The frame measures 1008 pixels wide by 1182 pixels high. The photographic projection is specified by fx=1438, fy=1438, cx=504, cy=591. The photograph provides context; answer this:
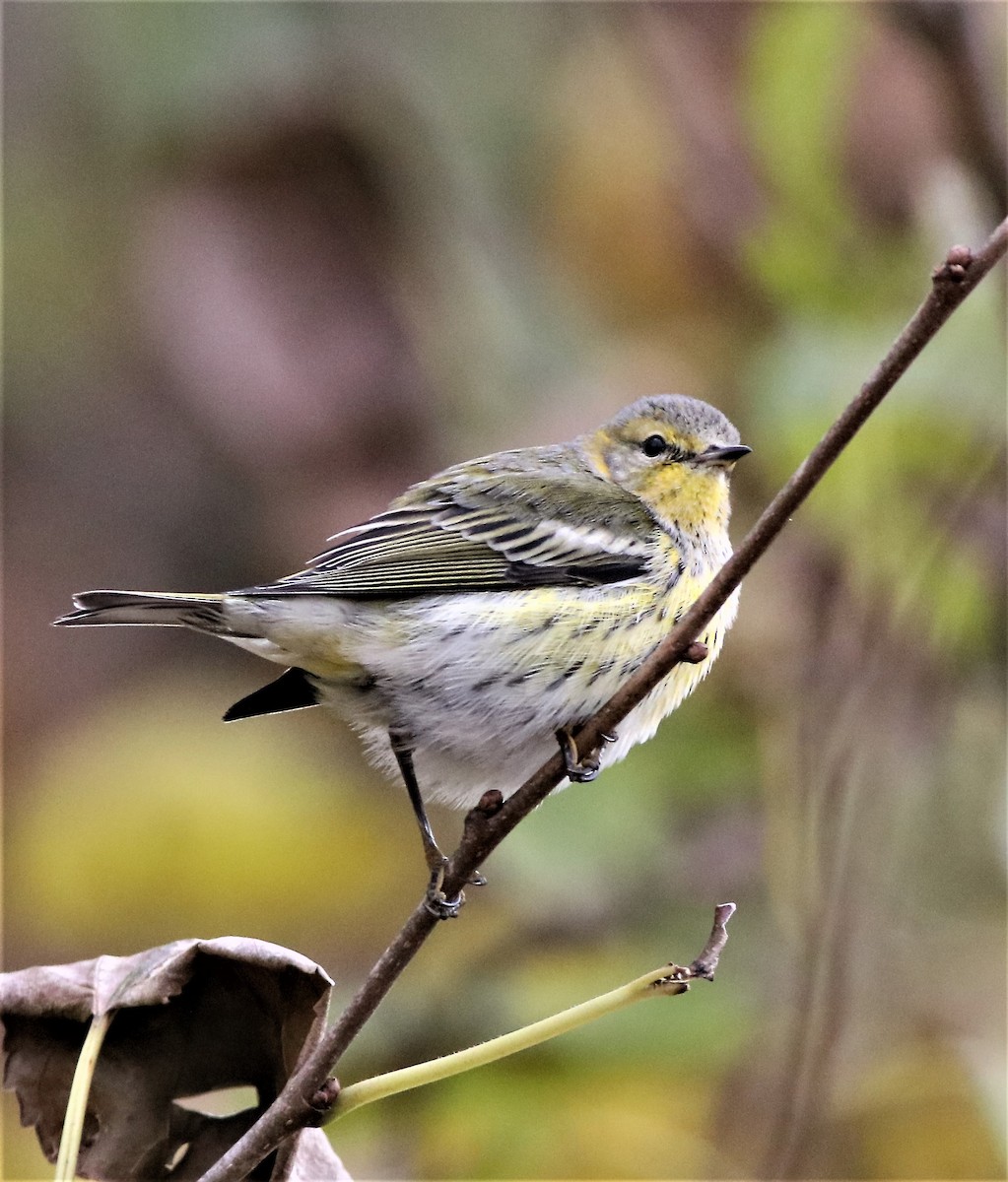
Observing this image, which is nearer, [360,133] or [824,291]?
[824,291]

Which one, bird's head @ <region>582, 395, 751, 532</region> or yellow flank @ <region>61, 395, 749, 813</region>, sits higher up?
bird's head @ <region>582, 395, 751, 532</region>

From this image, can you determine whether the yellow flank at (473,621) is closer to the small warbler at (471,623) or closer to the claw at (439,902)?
the small warbler at (471,623)

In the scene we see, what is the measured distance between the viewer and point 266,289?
4129 millimetres

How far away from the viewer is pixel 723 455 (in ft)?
10.5

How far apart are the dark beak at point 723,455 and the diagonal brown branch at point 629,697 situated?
4.41 ft

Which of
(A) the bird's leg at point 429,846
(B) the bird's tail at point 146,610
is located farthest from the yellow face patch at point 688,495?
(B) the bird's tail at point 146,610

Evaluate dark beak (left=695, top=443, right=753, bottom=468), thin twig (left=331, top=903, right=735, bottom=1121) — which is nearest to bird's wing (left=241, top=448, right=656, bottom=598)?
dark beak (left=695, top=443, right=753, bottom=468)

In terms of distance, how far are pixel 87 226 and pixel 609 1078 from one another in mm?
3950

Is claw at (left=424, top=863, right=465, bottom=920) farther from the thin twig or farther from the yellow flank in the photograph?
the yellow flank

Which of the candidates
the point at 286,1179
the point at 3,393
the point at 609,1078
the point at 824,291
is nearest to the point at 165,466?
the point at 3,393

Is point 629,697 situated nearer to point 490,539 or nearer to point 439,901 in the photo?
point 439,901

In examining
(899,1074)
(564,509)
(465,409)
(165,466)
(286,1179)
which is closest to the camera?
(286,1179)

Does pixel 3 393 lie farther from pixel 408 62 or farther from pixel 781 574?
pixel 781 574

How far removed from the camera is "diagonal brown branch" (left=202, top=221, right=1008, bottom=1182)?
4.15 feet
